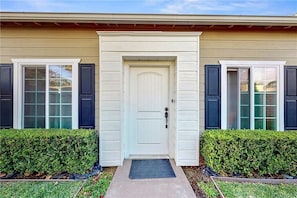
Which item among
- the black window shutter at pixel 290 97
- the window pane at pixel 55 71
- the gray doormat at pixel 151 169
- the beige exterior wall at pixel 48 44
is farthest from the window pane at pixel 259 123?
the window pane at pixel 55 71

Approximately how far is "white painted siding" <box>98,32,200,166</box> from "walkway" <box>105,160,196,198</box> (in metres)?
0.65

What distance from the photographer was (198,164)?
3.87 m

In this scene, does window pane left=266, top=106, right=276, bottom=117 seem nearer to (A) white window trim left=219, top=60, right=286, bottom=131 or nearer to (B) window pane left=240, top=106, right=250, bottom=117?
(A) white window trim left=219, top=60, right=286, bottom=131

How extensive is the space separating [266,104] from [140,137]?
284 centimetres

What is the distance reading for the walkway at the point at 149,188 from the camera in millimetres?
2658

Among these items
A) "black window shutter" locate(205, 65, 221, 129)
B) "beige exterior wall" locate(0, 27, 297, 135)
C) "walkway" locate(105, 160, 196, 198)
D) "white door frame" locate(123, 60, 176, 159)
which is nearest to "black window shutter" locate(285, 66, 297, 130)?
"beige exterior wall" locate(0, 27, 297, 135)

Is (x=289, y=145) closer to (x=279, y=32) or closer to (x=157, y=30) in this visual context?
(x=279, y=32)

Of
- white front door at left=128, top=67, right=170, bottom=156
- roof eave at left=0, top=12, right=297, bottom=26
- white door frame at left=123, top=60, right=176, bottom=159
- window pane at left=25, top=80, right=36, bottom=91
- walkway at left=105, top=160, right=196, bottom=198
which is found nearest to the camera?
walkway at left=105, top=160, right=196, bottom=198

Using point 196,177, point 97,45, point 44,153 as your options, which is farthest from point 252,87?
point 44,153

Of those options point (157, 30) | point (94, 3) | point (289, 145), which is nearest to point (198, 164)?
point (289, 145)

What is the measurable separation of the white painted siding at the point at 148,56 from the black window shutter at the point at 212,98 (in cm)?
28

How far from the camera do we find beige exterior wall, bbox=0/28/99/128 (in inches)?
155

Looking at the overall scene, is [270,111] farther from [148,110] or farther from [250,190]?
[148,110]

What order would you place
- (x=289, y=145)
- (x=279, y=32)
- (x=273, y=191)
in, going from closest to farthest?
(x=273, y=191) < (x=289, y=145) < (x=279, y=32)
